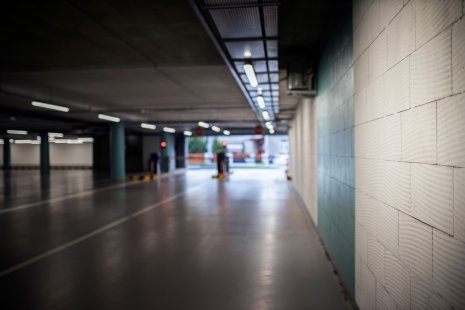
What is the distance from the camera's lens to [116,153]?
22.0 m

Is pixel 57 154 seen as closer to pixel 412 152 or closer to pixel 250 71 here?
pixel 250 71

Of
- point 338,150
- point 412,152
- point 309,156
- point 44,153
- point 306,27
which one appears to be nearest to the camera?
point 412,152

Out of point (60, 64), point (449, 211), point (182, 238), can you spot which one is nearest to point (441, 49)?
point (449, 211)

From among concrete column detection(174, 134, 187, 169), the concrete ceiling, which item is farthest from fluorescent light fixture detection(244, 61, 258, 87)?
concrete column detection(174, 134, 187, 169)

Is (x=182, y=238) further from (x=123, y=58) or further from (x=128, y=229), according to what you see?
(x=123, y=58)

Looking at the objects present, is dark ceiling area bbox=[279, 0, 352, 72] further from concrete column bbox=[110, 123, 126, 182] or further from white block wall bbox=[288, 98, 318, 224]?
concrete column bbox=[110, 123, 126, 182]

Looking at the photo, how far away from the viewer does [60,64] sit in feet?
27.2

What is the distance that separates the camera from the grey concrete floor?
4141 mm

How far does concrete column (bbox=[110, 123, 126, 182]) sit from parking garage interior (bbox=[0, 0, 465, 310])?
960 cm

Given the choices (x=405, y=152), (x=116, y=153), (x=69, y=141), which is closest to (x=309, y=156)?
(x=405, y=152)

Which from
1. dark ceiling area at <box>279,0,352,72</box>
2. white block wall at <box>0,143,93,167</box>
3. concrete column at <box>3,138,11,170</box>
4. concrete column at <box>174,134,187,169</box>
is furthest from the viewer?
white block wall at <box>0,143,93,167</box>

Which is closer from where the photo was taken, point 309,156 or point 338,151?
point 338,151

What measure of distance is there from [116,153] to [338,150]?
19019 millimetres

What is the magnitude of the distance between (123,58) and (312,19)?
14.1ft
